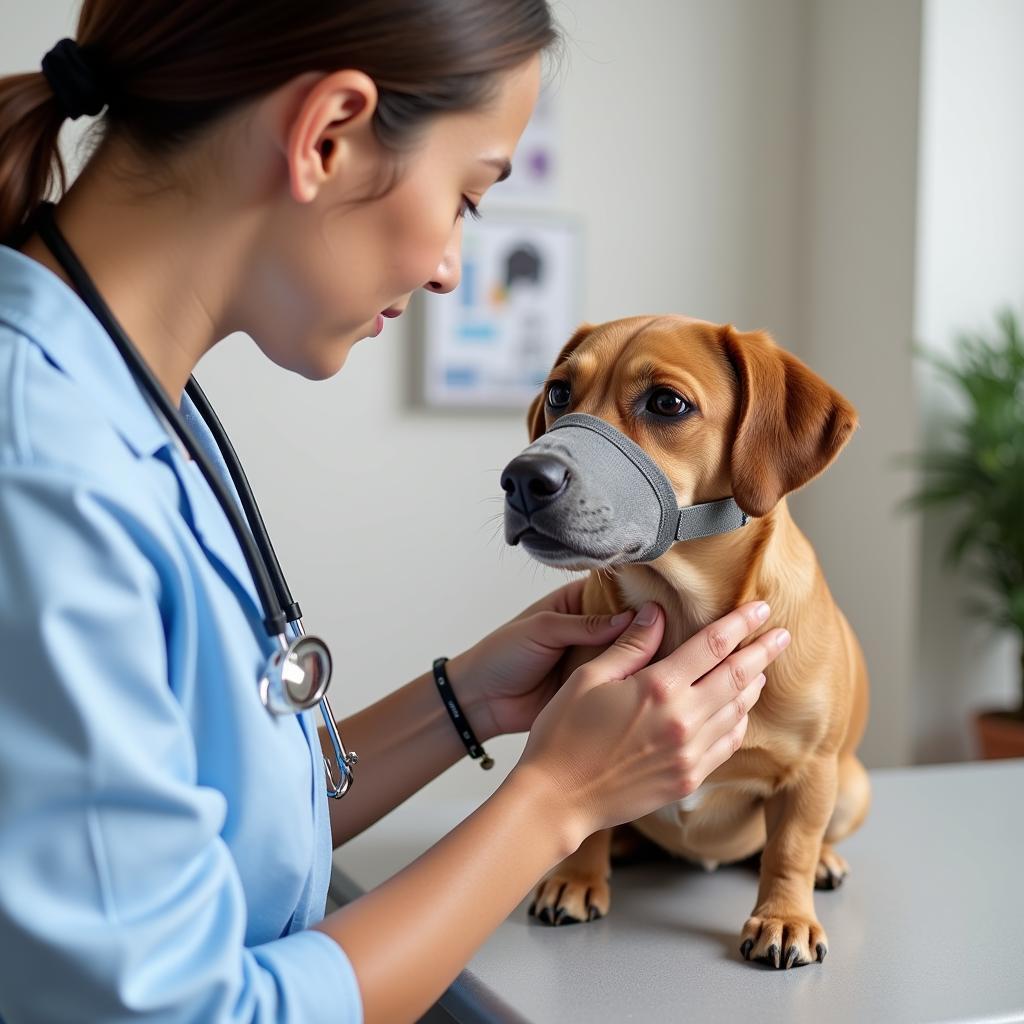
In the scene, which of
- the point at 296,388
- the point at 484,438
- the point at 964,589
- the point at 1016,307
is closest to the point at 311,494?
the point at 296,388

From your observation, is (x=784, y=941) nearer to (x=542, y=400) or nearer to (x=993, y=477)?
(x=542, y=400)

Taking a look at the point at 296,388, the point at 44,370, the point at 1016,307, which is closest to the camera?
the point at 44,370

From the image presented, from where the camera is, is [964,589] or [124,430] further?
[964,589]

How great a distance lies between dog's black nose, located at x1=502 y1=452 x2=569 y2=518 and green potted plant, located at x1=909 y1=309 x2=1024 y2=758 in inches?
93.5

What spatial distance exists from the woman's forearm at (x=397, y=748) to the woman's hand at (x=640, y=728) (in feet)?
0.85

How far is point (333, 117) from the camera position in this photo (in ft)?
2.44

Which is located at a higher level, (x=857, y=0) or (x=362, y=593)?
(x=857, y=0)

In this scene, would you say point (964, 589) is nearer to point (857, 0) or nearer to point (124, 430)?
point (857, 0)

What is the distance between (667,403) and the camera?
1.17m

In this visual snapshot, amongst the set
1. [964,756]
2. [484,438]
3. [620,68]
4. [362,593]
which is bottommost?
[964,756]

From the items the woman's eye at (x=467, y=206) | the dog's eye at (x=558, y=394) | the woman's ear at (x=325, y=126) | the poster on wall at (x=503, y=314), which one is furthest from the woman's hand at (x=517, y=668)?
the poster on wall at (x=503, y=314)

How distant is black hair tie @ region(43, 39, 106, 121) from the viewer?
30.6 inches

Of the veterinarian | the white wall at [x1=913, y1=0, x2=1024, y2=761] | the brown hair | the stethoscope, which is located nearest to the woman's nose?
the veterinarian

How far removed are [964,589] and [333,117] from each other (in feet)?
→ 10.2
